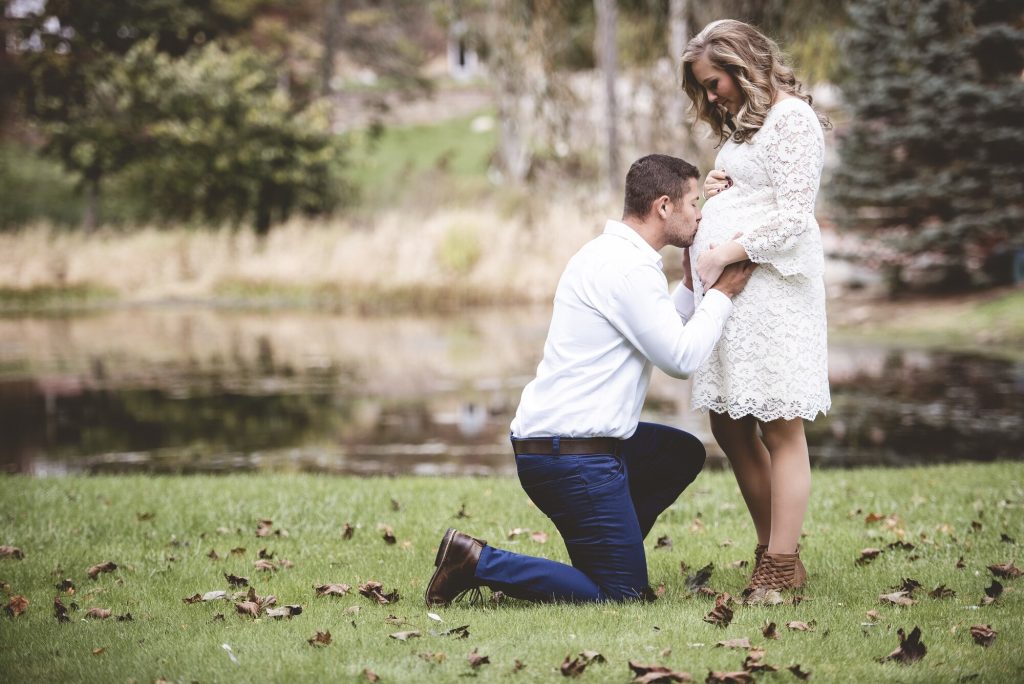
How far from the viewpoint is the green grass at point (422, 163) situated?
25.0m

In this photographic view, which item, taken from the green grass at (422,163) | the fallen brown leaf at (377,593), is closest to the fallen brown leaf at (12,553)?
the fallen brown leaf at (377,593)

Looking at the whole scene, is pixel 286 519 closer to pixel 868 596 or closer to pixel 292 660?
pixel 292 660

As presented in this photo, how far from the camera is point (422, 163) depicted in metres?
39.1

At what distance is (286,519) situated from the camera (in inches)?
245

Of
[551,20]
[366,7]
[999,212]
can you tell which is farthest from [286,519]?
[366,7]

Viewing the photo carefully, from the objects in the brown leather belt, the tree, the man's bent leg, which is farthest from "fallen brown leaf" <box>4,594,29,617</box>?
the tree

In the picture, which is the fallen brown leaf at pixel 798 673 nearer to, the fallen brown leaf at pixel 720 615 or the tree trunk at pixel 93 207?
the fallen brown leaf at pixel 720 615

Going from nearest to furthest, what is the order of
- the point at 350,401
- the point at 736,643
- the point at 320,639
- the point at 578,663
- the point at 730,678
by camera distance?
the point at 730,678
the point at 578,663
the point at 736,643
the point at 320,639
the point at 350,401

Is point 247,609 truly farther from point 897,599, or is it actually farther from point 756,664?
point 897,599

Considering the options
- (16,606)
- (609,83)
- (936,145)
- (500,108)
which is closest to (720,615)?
(16,606)

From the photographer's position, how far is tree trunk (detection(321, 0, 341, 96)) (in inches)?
1227

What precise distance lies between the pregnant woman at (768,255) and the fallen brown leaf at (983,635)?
30.9 inches

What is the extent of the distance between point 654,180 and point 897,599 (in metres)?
1.84

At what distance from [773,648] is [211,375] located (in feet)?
36.1
